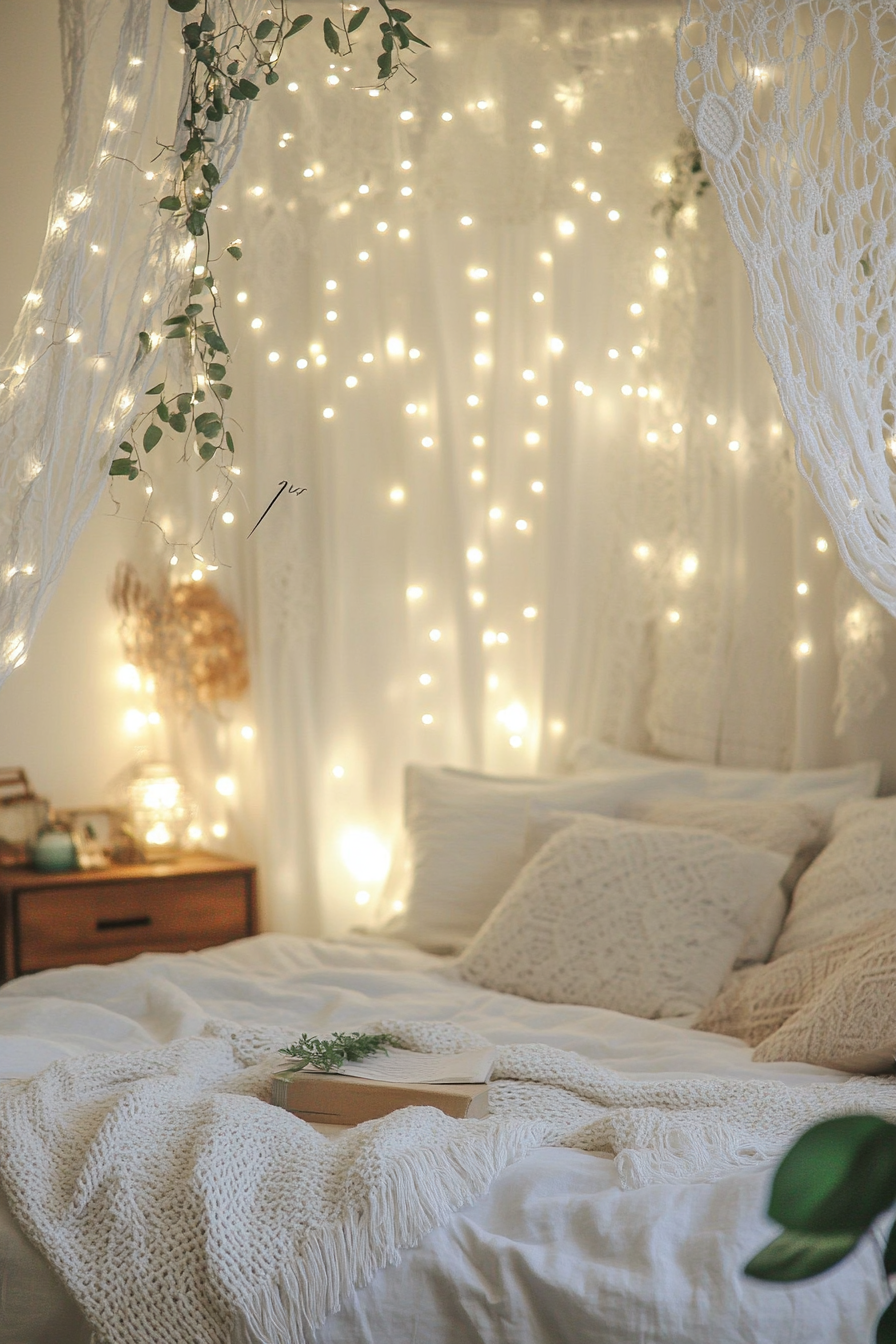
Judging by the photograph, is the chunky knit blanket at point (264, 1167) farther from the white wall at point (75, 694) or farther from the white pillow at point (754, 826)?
the white wall at point (75, 694)

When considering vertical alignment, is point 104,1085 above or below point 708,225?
below

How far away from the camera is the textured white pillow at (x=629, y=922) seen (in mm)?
2387

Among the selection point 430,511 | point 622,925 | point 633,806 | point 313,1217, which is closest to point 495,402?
point 430,511

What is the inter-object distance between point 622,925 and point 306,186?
1.94 m

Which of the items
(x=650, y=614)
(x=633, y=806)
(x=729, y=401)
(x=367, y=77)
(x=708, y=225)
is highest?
(x=367, y=77)

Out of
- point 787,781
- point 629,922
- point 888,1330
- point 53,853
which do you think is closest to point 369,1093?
point 629,922

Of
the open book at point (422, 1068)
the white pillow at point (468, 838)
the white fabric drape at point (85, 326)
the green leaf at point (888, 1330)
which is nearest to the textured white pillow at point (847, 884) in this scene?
the white pillow at point (468, 838)

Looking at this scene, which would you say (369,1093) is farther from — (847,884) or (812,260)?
(812,260)

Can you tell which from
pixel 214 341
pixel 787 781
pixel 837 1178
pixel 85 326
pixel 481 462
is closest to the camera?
pixel 837 1178

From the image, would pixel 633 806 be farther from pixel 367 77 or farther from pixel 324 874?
pixel 367 77

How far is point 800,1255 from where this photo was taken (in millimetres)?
458

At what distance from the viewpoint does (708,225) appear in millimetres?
3205

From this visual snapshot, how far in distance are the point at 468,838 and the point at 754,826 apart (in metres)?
0.66

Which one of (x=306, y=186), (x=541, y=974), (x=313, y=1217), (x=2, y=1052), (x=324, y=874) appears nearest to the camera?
(x=313, y=1217)
